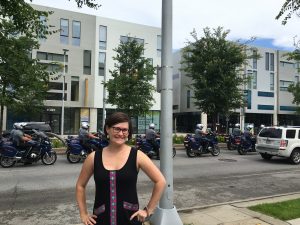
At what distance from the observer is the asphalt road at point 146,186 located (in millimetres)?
7602

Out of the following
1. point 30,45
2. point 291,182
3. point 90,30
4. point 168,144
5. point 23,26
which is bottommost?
point 291,182

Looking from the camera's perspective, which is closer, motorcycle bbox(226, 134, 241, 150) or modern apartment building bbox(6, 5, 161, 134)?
motorcycle bbox(226, 134, 241, 150)

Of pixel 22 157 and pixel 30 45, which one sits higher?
pixel 30 45

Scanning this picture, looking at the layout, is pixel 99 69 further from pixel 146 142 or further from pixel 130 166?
pixel 130 166

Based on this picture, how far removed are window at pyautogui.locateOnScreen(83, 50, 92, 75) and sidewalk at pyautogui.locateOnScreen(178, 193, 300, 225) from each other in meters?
33.7

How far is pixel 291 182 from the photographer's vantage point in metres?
11.8

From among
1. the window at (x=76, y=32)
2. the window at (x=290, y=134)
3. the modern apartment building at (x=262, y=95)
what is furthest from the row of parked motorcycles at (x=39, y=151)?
the modern apartment building at (x=262, y=95)

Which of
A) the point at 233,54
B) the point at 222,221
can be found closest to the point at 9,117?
the point at 233,54

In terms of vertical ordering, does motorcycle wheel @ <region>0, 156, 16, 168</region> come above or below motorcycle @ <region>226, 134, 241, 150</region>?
below

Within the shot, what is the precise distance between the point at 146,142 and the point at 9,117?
23.4 meters

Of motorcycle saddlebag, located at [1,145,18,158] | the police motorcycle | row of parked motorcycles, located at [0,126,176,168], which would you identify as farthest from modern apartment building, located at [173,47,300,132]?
motorcycle saddlebag, located at [1,145,18,158]

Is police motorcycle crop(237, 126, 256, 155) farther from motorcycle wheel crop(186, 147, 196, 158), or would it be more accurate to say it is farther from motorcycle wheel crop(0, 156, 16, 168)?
motorcycle wheel crop(0, 156, 16, 168)

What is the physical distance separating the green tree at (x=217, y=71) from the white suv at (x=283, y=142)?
9.02 metres

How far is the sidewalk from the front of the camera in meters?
6.45
